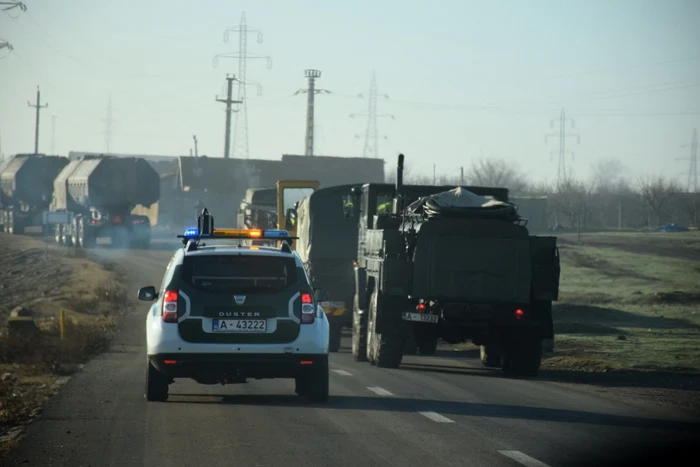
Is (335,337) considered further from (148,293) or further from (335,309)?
(148,293)

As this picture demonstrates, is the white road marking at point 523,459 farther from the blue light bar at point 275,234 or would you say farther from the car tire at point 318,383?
the blue light bar at point 275,234

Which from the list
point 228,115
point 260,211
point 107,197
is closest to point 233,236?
point 260,211

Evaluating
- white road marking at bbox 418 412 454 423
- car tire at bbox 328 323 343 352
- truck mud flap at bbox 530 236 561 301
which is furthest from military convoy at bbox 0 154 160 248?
white road marking at bbox 418 412 454 423

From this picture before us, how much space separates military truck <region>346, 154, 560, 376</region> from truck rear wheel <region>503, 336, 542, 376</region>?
14 millimetres

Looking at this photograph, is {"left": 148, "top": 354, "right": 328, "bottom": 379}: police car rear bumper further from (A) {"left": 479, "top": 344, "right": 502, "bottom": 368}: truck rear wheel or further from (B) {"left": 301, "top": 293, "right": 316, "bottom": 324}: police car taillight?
(A) {"left": 479, "top": 344, "right": 502, "bottom": 368}: truck rear wheel

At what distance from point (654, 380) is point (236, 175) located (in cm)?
8118

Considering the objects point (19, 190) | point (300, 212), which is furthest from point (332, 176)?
point (300, 212)

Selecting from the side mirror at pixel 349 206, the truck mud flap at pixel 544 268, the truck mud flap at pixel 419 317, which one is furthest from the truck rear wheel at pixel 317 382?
the side mirror at pixel 349 206

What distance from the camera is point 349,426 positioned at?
1152 centimetres

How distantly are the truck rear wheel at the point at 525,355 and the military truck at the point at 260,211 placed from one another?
1532cm

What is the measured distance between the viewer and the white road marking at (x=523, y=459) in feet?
30.6

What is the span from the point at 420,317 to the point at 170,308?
223 inches

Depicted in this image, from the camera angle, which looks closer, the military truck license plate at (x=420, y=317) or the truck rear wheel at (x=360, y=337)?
the military truck license plate at (x=420, y=317)

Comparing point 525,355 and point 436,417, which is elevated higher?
point 525,355
